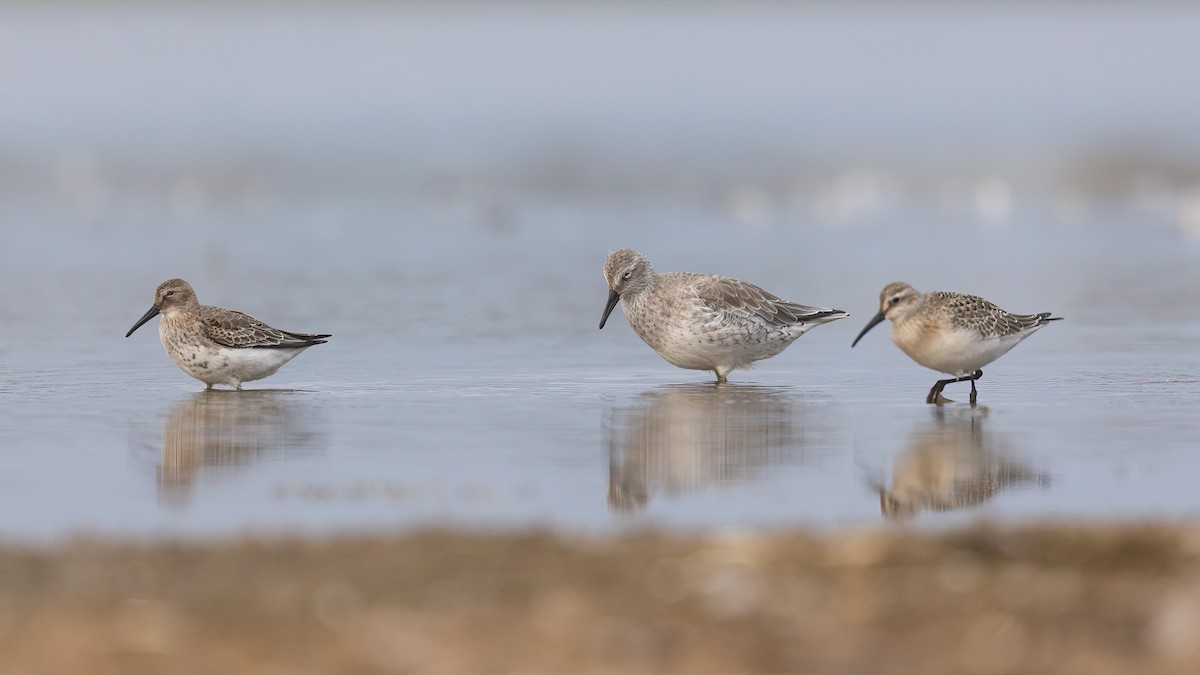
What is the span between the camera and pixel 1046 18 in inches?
4747

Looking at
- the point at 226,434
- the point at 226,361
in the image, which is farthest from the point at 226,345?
the point at 226,434

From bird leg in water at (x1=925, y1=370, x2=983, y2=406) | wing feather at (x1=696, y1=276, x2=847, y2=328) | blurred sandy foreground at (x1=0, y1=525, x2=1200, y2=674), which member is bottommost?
blurred sandy foreground at (x1=0, y1=525, x2=1200, y2=674)

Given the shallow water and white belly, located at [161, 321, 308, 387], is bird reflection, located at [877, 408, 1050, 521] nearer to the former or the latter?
the shallow water

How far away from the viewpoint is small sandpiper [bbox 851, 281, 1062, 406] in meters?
13.0

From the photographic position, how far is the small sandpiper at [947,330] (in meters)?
13.0

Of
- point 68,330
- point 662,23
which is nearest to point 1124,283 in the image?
point 68,330

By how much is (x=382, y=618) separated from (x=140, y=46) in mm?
92648

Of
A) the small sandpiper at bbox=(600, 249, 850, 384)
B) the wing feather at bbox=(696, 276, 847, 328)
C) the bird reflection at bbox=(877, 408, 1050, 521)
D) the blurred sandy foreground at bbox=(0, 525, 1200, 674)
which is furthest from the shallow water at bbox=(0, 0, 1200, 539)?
the blurred sandy foreground at bbox=(0, 525, 1200, 674)

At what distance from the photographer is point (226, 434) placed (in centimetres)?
1196

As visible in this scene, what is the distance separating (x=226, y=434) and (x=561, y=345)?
4981 millimetres

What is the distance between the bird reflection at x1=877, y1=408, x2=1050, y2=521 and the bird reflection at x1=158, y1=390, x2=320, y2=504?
3.62 metres

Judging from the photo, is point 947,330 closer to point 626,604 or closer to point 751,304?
point 751,304

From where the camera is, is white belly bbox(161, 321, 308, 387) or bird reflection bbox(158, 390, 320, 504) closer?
bird reflection bbox(158, 390, 320, 504)

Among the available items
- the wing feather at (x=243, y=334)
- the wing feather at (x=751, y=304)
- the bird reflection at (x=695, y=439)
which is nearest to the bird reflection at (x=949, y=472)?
the bird reflection at (x=695, y=439)
